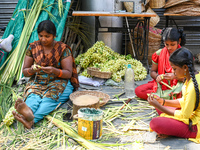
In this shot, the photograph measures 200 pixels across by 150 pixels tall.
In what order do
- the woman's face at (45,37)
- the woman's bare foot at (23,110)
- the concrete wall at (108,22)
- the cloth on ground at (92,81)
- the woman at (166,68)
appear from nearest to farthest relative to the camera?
the woman's bare foot at (23,110) < the woman at (166,68) < the woman's face at (45,37) < the cloth on ground at (92,81) < the concrete wall at (108,22)

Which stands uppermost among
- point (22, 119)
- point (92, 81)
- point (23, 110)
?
point (92, 81)

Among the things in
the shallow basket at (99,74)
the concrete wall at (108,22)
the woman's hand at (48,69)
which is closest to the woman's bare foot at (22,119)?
the woman's hand at (48,69)

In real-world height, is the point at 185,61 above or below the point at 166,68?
above

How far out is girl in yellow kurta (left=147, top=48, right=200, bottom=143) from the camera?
234 cm

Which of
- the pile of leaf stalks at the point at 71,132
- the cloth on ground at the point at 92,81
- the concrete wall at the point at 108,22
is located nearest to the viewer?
the pile of leaf stalks at the point at 71,132

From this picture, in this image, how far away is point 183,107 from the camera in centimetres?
246

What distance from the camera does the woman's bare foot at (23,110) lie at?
2.75 metres

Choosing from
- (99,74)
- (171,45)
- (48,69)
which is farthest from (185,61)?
(99,74)

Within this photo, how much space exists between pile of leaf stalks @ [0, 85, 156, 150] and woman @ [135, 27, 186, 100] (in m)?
0.34

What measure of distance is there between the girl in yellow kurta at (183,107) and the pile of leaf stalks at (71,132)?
1.04ft

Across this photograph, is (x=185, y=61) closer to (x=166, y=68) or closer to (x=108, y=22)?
(x=166, y=68)

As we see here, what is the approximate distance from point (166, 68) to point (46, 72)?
1.68m

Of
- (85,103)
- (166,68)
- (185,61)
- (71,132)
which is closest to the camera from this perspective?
(185,61)

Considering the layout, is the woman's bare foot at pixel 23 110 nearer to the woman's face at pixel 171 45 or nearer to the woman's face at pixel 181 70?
the woman's face at pixel 181 70
